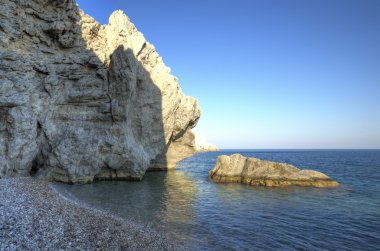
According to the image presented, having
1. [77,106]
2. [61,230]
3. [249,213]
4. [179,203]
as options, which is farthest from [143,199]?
[77,106]

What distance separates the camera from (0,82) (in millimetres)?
27484

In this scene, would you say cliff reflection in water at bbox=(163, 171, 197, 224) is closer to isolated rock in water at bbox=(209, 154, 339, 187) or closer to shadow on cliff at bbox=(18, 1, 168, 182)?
shadow on cliff at bbox=(18, 1, 168, 182)

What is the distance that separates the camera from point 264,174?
135ft

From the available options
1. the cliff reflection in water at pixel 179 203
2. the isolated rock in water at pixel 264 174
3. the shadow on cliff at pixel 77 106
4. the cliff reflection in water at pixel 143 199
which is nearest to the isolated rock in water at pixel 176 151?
the isolated rock in water at pixel 264 174

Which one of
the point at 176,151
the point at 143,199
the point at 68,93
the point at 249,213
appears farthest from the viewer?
the point at 176,151

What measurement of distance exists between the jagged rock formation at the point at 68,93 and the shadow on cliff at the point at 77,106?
0.12m

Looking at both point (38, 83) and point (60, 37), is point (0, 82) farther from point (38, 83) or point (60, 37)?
point (60, 37)

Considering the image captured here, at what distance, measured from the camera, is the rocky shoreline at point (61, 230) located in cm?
1186

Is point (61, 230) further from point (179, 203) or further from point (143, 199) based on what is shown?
point (179, 203)

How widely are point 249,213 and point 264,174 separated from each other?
1806 centimetres

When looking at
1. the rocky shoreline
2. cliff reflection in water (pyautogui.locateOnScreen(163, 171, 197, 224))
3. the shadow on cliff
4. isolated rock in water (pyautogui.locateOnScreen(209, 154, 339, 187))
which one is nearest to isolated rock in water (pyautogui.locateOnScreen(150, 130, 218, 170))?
isolated rock in water (pyautogui.locateOnScreen(209, 154, 339, 187))

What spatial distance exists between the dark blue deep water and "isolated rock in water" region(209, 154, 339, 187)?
124 inches

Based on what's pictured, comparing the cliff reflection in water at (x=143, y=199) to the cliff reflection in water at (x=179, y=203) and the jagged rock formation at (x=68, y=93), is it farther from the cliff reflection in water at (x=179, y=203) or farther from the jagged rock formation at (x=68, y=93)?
the jagged rock formation at (x=68, y=93)

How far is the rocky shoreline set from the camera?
38.9 feet
